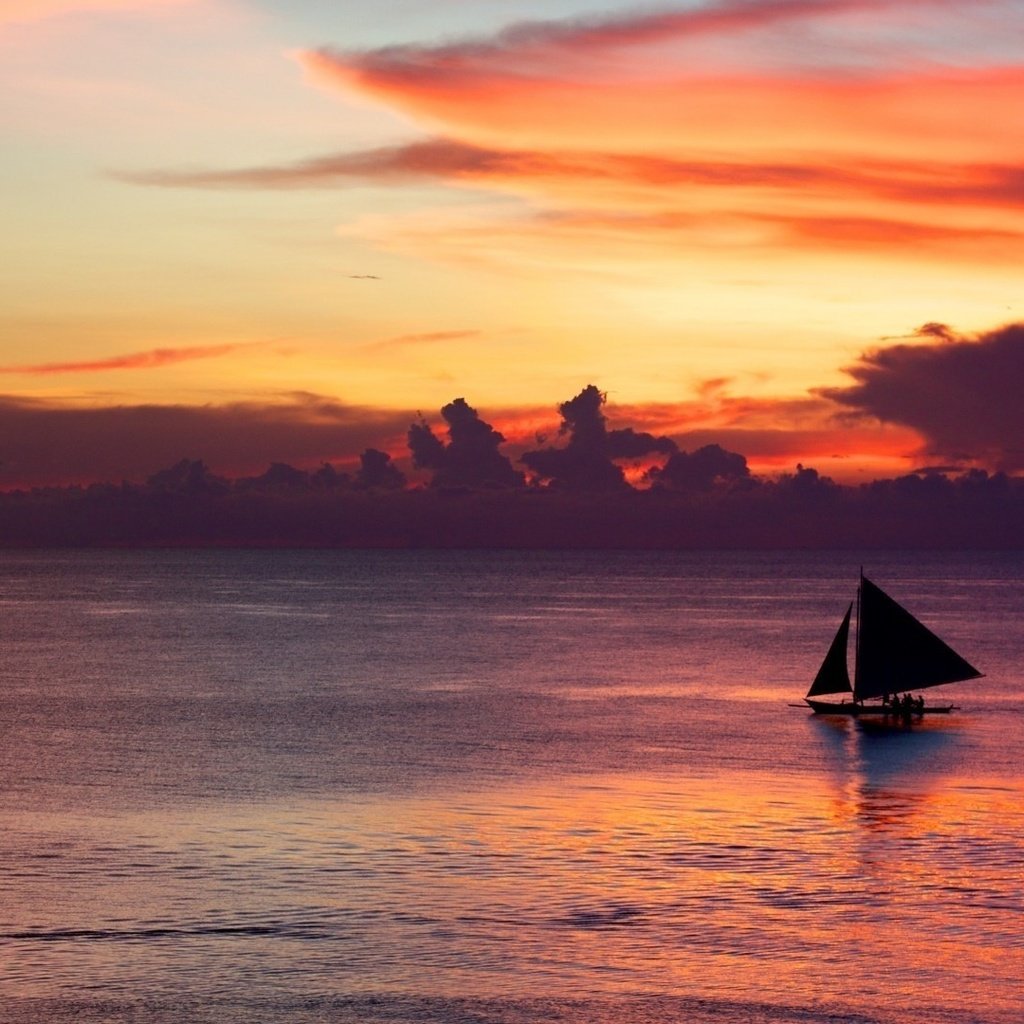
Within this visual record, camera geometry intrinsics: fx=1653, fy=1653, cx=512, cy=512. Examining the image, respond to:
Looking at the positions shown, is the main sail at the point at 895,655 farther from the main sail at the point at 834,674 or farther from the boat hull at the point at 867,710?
the main sail at the point at 834,674

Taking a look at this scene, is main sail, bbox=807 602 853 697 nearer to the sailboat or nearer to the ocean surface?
the sailboat

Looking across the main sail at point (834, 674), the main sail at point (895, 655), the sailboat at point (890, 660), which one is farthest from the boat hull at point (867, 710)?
the main sail at point (834, 674)

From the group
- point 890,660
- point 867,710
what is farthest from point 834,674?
point 867,710

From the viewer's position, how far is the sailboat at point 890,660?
9844 cm

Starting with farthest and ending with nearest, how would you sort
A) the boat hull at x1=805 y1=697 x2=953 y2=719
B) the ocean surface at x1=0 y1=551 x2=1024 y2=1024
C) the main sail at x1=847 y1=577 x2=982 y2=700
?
the main sail at x1=847 y1=577 x2=982 y2=700, the boat hull at x1=805 y1=697 x2=953 y2=719, the ocean surface at x1=0 y1=551 x2=1024 y2=1024

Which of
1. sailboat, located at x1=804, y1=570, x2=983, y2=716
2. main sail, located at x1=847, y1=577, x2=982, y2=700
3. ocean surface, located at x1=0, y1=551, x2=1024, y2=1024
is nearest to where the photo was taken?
ocean surface, located at x1=0, y1=551, x2=1024, y2=1024

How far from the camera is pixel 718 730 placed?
93125 mm

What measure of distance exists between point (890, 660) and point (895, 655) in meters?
0.64

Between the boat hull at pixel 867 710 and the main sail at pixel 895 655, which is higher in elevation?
the main sail at pixel 895 655

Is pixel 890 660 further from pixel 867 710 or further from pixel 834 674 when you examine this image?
pixel 834 674

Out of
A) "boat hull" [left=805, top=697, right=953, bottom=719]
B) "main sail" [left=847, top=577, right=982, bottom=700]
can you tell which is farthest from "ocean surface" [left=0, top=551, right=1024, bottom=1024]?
"main sail" [left=847, top=577, right=982, bottom=700]

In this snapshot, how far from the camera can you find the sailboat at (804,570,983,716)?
9844 cm

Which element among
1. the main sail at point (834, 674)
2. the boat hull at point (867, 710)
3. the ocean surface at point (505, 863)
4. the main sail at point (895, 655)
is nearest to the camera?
the ocean surface at point (505, 863)

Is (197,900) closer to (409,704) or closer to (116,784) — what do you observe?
(116,784)
